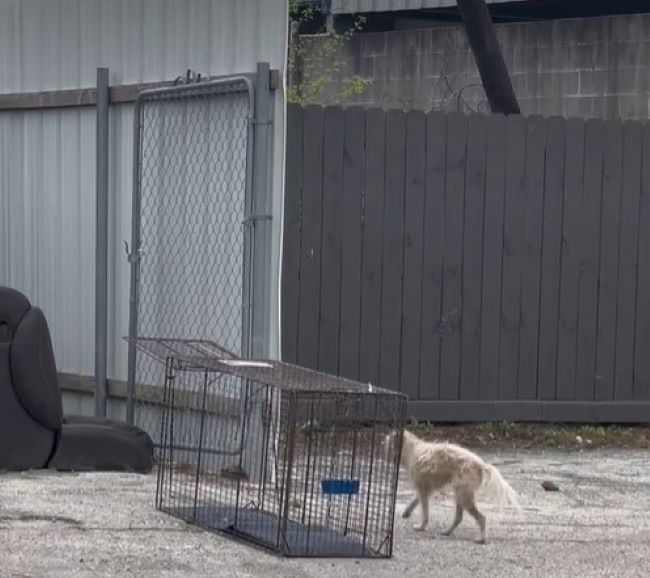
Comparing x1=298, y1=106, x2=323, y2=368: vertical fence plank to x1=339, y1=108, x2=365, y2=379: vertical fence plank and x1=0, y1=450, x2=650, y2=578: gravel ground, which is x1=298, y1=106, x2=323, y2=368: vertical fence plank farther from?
x1=0, y1=450, x2=650, y2=578: gravel ground

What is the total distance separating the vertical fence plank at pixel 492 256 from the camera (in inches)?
429

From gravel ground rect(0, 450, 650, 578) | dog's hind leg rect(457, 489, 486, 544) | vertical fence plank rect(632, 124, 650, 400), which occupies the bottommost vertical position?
gravel ground rect(0, 450, 650, 578)

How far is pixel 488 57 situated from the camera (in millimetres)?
14617

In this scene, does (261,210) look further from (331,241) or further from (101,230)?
(331,241)

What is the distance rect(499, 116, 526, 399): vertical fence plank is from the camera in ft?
35.9

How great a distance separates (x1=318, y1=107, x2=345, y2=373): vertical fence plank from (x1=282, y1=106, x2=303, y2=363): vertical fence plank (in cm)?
18

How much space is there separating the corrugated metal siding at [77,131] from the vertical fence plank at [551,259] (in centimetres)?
301

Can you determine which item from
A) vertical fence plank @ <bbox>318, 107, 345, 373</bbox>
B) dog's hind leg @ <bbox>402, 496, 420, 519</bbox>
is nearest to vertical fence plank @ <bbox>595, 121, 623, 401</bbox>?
vertical fence plank @ <bbox>318, 107, 345, 373</bbox>

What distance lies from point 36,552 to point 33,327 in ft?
6.62

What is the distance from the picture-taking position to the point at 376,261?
10.8 m

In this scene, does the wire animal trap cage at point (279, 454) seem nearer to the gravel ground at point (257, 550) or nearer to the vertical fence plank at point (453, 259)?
the gravel ground at point (257, 550)

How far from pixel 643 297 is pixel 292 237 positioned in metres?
2.71

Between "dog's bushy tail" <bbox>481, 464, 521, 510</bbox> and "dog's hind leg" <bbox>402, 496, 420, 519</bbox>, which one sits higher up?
"dog's bushy tail" <bbox>481, 464, 521, 510</bbox>

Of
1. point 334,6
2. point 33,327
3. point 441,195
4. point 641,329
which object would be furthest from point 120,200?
point 334,6
